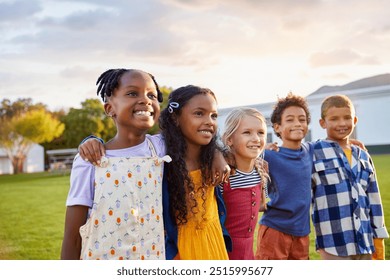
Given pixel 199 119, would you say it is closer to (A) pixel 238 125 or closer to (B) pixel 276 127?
(A) pixel 238 125

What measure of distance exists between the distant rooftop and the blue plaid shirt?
0.51 metres

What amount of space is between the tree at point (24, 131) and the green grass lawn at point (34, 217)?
236mm

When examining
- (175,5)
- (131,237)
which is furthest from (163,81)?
(131,237)

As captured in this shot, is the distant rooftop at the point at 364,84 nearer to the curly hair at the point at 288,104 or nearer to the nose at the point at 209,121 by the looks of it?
the curly hair at the point at 288,104

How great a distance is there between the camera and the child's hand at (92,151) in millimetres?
1319

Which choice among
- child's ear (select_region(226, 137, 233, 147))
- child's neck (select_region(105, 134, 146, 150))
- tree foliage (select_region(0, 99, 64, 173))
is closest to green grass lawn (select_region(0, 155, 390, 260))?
tree foliage (select_region(0, 99, 64, 173))

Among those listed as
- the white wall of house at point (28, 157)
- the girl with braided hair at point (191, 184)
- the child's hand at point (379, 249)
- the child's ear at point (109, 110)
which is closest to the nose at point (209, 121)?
the girl with braided hair at point (191, 184)

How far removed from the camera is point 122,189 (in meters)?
1.35

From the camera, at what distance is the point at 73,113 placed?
334 centimetres

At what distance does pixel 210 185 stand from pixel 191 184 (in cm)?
6

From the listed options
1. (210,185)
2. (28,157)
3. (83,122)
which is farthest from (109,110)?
(28,157)

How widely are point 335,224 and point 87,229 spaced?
82cm

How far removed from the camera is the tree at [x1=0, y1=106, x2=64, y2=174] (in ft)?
9.51

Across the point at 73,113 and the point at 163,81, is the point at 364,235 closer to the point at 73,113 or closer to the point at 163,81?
the point at 163,81
